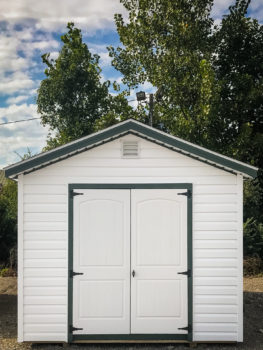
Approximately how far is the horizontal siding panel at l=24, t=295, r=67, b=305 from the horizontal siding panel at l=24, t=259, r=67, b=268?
55 cm

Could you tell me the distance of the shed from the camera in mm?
7625

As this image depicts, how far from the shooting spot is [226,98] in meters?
20.6

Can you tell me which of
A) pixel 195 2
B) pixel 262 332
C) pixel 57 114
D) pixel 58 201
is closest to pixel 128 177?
pixel 58 201

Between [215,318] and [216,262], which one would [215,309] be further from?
[216,262]

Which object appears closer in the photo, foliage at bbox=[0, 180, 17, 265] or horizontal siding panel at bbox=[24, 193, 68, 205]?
horizontal siding panel at bbox=[24, 193, 68, 205]

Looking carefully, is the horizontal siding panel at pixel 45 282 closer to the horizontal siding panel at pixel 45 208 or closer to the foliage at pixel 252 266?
the horizontal siding panel at pixel 45 208

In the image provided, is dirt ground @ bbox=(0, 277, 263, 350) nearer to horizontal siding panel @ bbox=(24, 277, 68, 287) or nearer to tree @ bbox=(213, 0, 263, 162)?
horizontal siding panel @ bbox=(24, 277, 68, 287)

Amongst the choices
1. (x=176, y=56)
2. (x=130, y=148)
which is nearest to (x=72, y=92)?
(x=176, y=56)

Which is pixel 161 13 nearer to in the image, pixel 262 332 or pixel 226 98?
pixel 226 98

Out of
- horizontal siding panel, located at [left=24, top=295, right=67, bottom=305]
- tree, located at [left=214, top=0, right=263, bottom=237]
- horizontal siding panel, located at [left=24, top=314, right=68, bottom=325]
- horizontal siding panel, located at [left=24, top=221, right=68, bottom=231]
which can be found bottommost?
horizontal siding panel, located at [left=24, top=314, right=68, bottom=325]

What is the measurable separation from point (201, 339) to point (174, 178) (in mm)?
2925

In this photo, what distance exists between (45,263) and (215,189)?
332 cm

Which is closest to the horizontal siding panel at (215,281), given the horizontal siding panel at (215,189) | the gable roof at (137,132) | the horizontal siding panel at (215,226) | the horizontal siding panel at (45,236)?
the horizontal siding panel at (215,226)

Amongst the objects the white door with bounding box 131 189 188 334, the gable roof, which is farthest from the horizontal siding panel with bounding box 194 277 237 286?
the gable roof
